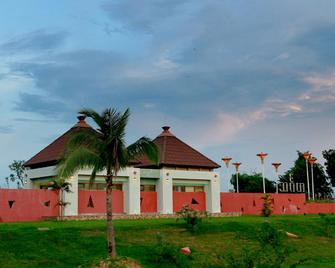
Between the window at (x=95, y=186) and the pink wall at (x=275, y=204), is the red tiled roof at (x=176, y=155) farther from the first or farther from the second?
the window at (x=95, y=186)

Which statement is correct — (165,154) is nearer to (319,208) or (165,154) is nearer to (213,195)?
(213,195)

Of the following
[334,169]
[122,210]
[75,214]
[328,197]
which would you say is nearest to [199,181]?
[122,210]

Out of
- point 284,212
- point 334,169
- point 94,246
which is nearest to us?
point 94,246

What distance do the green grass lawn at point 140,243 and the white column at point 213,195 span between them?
43.9ft

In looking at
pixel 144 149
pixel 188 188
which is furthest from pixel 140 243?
pixel 188 188

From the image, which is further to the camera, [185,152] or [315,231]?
[185,152]

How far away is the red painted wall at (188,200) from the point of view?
50.9 metres

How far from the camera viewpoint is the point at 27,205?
42.2 meters

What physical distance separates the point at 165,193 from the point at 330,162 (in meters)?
45.7

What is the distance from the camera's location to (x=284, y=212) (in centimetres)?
5938

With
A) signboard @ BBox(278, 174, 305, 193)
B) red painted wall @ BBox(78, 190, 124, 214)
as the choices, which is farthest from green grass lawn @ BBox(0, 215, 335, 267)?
signboard @ BBox(278, 174, 305, 193)

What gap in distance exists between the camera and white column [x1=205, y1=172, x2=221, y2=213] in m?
52.7

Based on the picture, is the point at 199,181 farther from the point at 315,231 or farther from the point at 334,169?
the point at 334,169

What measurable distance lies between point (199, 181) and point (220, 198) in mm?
3041
